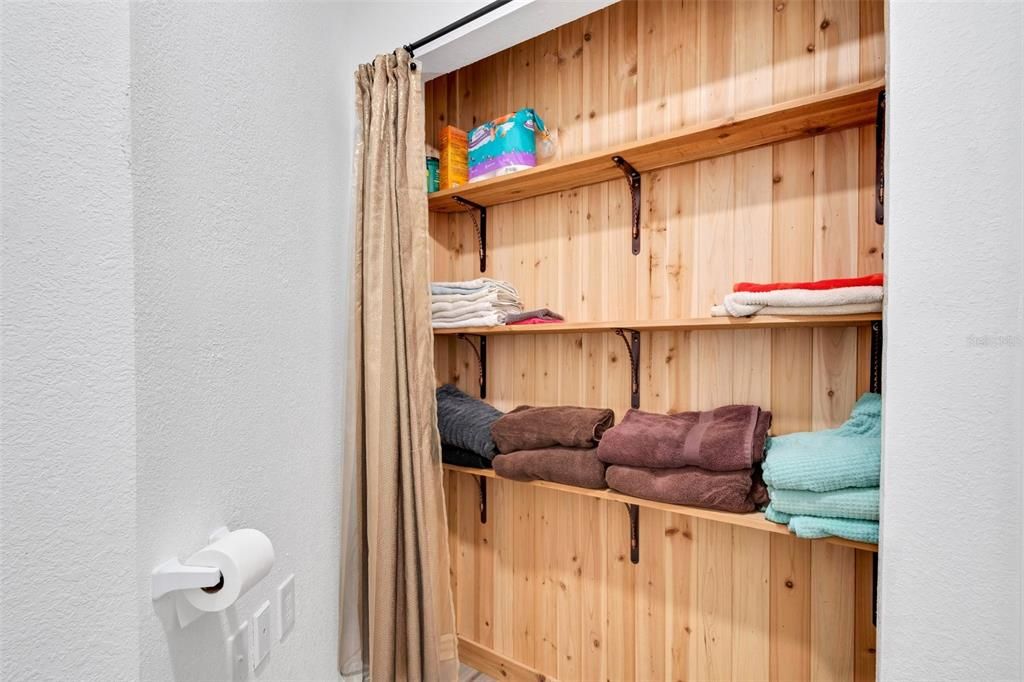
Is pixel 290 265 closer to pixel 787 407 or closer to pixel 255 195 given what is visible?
pixel 255 195

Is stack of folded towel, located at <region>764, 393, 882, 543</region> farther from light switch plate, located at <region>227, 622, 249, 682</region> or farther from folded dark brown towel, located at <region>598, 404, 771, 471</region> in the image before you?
light switch plate, located at <region>227, 622, 249, 682</region>

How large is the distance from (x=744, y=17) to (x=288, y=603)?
6.06 feet

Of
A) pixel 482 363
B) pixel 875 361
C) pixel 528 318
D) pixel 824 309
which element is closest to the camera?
pixel 824 309

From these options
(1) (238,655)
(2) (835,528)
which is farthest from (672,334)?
(1) (238,655)

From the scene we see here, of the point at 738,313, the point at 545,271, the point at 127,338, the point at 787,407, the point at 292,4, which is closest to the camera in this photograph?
the point at 127,338

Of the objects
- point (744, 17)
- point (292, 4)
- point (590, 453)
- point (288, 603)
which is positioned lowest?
point (288, 603)

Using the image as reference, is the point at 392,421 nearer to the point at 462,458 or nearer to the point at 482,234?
the point at 462,458

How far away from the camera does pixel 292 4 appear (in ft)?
3.30

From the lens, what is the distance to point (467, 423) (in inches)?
66.1

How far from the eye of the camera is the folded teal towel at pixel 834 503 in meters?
1.03

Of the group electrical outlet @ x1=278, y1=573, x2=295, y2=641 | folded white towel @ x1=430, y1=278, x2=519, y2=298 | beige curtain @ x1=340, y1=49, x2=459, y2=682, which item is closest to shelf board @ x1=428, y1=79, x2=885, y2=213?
folded white towel @ x1=430, y1=278, x2=519, y2=298

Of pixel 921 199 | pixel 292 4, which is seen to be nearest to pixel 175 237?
pixel 292 4

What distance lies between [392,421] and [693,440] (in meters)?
0.75

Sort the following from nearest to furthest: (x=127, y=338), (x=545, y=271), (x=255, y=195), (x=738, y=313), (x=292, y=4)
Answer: (x=127, y=338)
(x=255, y=195)
(x=292, y=4)
(x=738, y=313)
(x=545, y=271)
